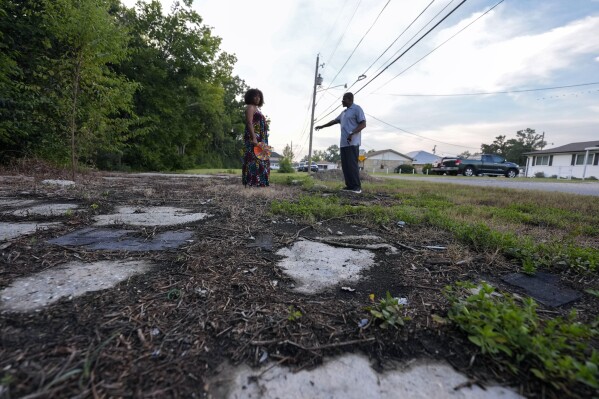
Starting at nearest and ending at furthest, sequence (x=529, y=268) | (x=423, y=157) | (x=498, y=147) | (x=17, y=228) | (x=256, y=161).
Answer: (x=529, y=268) → (x=17, y=228) → (x=256, y=161) → (x=498, y=147) → (x=423, y=157)

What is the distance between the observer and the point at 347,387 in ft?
2.38

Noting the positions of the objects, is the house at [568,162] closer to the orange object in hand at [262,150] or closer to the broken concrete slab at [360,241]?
the orange object in hand at [262,150]

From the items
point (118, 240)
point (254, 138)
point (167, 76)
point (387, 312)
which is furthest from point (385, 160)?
point (387, 312)

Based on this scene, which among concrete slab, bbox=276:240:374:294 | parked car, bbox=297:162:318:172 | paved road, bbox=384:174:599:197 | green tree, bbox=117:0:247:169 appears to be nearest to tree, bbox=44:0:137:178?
concrete slab, bbox=276:240:374:294

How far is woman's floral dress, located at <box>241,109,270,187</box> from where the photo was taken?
4511mm

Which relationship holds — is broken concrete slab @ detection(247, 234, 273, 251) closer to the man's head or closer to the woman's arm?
the woman's arm

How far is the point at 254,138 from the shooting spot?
438 centimetres

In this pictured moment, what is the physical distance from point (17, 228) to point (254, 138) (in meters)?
3.02

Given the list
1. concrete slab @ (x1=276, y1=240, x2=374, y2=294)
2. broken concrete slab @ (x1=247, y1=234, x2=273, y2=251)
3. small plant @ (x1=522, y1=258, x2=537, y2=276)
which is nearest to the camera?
→ concrete slab @ (x1=276, y1=240, x2=374, y2=294)

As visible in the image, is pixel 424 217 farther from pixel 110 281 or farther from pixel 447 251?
pixel 110 281

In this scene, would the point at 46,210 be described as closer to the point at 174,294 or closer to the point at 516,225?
the point at 174,294

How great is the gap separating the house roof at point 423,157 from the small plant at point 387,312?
6469 centimetres

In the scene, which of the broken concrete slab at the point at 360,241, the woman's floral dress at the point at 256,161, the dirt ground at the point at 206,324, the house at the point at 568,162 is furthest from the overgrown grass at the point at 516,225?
A: the house at the point at 568,162

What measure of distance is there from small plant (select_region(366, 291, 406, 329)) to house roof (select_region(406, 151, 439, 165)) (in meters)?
64.7
